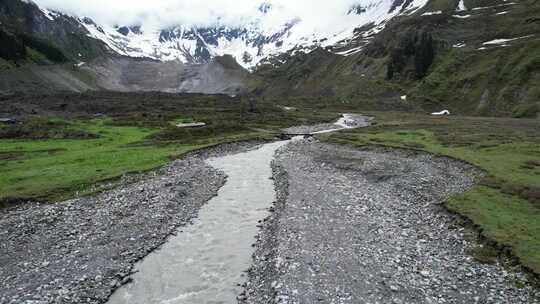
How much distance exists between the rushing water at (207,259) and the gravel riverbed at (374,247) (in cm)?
130

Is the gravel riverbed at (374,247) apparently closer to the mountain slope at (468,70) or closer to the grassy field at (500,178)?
the grassy field at (500,178)

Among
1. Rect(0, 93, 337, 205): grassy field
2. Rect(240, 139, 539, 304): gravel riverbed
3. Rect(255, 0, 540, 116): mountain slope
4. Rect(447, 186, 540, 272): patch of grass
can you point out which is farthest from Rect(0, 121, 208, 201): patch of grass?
Rect(255, 0, 540, 116): mountain slope

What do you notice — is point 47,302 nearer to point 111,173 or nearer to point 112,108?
point 111,173

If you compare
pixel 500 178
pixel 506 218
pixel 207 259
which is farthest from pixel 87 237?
pixel 500 178

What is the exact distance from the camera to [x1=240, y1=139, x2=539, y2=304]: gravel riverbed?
19344mm

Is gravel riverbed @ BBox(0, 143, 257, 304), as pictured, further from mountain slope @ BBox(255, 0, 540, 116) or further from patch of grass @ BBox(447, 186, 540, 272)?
mountain slope @ BBox(255, 0, 540, 116)

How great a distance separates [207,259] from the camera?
2444 centimetres

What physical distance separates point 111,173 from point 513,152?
52492 millimetres

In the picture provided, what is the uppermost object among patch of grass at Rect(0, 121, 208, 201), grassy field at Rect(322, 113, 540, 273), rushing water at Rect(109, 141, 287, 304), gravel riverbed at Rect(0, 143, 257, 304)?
patch of grass at Rect(0, 121, 208, 201)

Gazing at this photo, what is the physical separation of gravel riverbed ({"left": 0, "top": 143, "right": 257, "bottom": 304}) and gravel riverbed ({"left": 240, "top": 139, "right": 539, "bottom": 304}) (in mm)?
8057

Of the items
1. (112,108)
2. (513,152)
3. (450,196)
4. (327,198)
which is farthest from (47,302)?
(112,108)

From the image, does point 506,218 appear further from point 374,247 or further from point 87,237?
point 87,237

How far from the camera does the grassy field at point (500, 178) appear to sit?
78.3 ft

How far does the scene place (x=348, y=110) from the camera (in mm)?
157125
